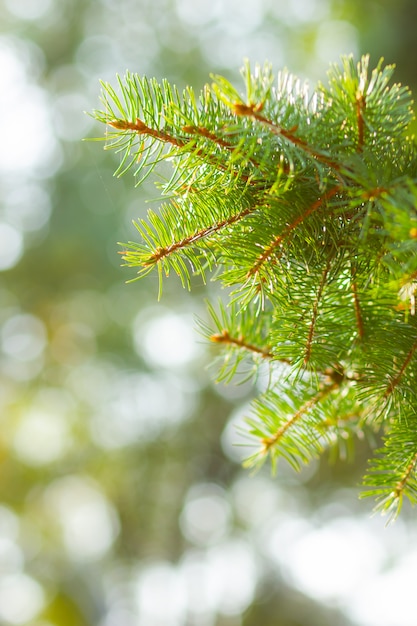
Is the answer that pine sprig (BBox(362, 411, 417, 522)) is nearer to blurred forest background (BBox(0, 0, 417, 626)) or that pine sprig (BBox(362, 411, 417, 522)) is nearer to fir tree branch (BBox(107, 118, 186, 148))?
fir tree branch (BBox(107, 118, 186, 148))

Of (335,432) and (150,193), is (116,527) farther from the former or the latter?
(335,432)

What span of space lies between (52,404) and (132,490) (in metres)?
0.54

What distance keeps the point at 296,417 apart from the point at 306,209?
0.47 feet

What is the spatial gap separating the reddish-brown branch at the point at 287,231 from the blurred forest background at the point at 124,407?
5.71 ft

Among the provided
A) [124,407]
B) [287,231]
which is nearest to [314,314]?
[287,231]

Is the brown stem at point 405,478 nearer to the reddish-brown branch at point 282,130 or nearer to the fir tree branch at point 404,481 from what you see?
the fir tree branch at point 404,481

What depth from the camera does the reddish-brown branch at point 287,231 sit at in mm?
279

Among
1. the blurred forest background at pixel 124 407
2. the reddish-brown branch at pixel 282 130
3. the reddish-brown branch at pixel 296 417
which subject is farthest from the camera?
the blurred forest background at pixel 124 407

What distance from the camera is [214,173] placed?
295 mm

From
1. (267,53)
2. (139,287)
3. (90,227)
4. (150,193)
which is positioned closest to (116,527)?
(139,287)

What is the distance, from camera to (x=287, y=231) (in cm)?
29

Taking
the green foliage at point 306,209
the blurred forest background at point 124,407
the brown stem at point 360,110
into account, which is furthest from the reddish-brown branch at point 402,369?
the blurred forest background at point 124,407

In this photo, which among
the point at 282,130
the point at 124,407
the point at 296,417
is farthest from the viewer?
the point at 124,407

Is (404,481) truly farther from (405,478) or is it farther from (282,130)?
(282,130)
